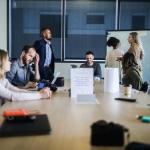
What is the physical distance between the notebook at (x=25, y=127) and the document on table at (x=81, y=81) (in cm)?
108

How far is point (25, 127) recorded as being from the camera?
1.64 meters

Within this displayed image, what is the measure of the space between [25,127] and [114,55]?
15.0 feet

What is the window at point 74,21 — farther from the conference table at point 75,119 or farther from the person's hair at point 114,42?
the conference table at point 75,119

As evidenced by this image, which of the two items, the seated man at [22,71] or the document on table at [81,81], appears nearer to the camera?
the document on table at [81,81]

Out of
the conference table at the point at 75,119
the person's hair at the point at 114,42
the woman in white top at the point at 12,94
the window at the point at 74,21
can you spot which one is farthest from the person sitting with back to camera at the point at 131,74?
the window at the point at 74,21

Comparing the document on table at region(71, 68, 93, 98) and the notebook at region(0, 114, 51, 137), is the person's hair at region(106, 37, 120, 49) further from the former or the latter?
the notebook at region(0, 114, 51, 137)

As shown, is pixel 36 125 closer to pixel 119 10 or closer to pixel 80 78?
pixel 80 78

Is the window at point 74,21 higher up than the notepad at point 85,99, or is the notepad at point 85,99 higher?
the window at point 74,21

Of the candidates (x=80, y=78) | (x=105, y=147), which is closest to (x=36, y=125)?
(x=105, y=147)

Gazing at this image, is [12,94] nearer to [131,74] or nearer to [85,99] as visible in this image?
[85,99]

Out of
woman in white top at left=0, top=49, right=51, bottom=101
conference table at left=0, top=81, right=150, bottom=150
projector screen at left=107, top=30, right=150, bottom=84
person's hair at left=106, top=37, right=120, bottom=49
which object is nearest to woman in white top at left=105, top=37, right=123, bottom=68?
person's hair at left=106, top=37, right=120, bottom=49

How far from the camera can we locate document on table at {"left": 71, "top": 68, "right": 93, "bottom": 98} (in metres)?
2.82

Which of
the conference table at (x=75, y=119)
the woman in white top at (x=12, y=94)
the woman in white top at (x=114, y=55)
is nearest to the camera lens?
the conference table at (x=75, y=119)

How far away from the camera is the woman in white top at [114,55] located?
6.01 meters
